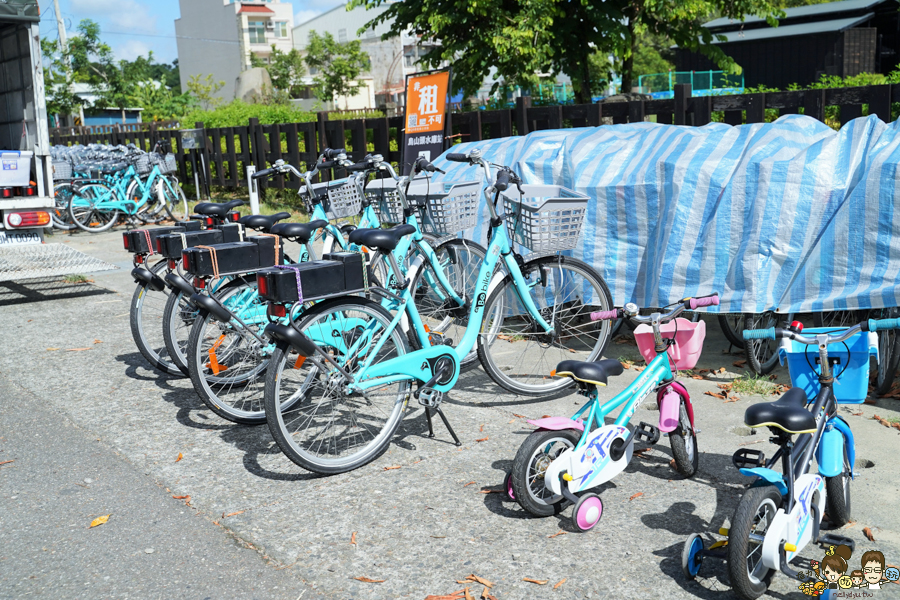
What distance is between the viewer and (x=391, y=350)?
417 cm

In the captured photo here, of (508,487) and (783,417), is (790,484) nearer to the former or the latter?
(783,417)

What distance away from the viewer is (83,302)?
27.1ft

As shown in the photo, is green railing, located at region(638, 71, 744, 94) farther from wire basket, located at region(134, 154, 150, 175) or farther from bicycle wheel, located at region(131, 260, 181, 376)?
bicycle wheel, located at region(131, 260, 181, 376)

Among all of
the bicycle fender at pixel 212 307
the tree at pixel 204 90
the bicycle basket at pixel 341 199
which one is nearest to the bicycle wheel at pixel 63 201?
the bicycle basket at pixel 341 199

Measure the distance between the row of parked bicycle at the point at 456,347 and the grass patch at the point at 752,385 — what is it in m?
0.24

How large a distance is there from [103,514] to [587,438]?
2173mm

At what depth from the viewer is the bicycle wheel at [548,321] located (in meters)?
4.82

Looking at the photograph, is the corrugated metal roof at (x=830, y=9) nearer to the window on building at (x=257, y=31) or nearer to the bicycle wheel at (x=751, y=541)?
the bicycle wheel at (x=751, y=541)

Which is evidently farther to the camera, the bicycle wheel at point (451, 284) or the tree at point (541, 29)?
the tree at point (541, 29)

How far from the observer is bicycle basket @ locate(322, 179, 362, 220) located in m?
6.14

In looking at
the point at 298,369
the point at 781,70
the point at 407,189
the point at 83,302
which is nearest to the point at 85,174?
the point at 83,302

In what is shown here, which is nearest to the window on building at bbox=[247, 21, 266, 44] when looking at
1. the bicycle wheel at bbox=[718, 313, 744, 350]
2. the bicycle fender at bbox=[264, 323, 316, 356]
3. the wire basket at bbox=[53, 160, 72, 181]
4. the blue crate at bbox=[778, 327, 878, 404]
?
the wire basket at bbox=[53, 160, 72, 181]

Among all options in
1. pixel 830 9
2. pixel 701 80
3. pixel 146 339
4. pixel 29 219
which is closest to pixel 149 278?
pixel 146 339

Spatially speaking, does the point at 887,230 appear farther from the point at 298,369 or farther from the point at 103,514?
the point at 103,514
